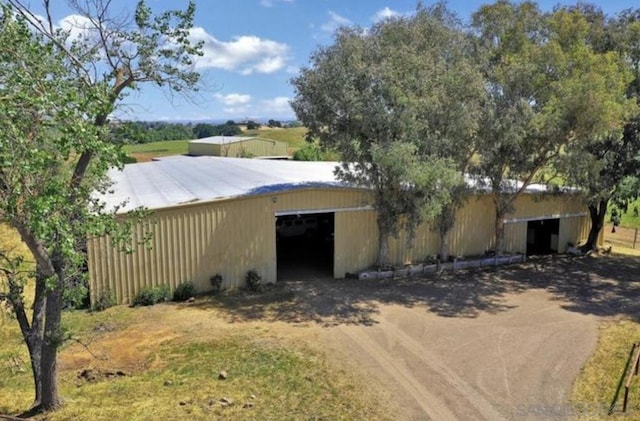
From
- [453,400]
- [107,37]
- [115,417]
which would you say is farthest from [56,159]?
[453,400]

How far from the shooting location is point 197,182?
1992cm

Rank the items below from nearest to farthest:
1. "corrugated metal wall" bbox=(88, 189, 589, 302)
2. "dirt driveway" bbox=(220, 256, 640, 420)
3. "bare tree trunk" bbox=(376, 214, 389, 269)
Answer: "dirt driveway" bbox=(220, 256, 640, 420)
"corrugated metal wall" bbox=(88, 189, 589, 302)
"bare tree trunk" bbox=(376, 214, 389, 269)

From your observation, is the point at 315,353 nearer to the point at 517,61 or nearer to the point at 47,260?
the point at 47,260

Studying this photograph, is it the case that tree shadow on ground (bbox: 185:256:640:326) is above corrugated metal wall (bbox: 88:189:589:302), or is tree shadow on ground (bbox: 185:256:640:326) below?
below

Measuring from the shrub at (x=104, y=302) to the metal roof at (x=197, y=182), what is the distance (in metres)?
2.50

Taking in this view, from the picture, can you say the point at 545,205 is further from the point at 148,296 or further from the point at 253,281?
the point at 148,296

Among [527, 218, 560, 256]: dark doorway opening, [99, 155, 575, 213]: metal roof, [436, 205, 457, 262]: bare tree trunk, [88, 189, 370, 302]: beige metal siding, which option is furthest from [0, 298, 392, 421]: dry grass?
[527, 218, 560, 256]: dark doorway opening

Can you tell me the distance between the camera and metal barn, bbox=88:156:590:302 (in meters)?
14.8

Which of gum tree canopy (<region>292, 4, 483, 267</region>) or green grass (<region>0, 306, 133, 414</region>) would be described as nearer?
green grass (<region>0, 306, 133, 414</region>)

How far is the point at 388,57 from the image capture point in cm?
1528

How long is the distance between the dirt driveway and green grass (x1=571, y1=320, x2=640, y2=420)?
230 mm

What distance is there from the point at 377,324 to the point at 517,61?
10.6 m

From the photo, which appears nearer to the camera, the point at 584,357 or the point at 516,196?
the point at 584,357

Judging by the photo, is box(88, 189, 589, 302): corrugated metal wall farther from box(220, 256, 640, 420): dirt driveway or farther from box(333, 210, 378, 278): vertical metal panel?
box(220, 256, 640, 420): dirt driveway
